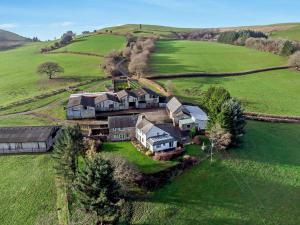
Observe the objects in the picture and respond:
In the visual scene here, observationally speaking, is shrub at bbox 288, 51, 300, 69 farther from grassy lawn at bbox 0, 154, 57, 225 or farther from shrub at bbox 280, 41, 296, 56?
grassy lawn at bbox 0, 154, 57, 225

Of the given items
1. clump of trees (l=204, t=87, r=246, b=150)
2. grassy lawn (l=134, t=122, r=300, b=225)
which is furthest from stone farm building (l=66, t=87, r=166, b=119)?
grassy lawn (l=134, t=122, r=300, b=225)

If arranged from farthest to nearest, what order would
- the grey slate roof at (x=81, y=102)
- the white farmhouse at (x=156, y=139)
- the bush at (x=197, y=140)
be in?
1. the grey slate roof at (x=81, y=102)
2. the bush at (x=197, y=140)
3. the white farmhouse at (x=156, y=139)

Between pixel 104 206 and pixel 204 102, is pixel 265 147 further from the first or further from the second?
pixel 104 206

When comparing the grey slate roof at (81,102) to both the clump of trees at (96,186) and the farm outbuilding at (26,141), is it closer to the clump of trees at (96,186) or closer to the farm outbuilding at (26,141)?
the farm outbuilding at (26,141)

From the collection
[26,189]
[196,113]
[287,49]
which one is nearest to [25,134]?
[26,189]

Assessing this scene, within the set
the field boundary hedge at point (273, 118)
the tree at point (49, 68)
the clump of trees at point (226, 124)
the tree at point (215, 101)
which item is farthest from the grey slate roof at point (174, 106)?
the tree at point (49, 68)

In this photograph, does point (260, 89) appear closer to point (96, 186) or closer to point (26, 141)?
point (26, 141)

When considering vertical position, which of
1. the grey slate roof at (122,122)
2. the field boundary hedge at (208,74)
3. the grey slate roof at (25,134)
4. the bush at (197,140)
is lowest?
the bush at (197,140)
